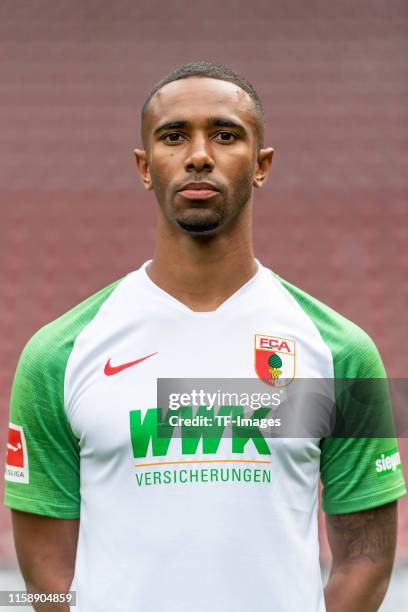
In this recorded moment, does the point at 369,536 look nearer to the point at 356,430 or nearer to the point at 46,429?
the point at 356,430

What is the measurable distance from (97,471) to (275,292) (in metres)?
0.48

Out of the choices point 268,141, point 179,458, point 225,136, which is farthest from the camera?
point 268,141

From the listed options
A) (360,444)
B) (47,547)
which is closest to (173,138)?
(360,444)

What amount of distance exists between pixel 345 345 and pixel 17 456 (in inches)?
25.7

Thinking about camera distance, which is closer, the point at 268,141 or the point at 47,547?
the point at 47,547

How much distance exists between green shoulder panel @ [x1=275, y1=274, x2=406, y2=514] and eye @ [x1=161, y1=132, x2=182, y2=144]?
0.41 metres

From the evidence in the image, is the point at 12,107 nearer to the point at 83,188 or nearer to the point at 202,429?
the point at 83,188

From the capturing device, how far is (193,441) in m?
1.91

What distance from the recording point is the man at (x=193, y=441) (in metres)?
1.86

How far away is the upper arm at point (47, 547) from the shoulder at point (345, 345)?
0.58 m

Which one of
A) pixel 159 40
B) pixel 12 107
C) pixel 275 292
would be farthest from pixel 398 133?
pixel 275 292

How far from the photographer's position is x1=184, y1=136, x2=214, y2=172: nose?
1.93 metres

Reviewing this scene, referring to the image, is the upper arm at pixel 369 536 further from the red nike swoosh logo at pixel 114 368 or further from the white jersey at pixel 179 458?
the red nike swoosh logo at pixel 114 368

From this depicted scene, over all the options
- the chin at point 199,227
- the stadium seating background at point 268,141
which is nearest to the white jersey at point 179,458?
the chin at point 199,227
